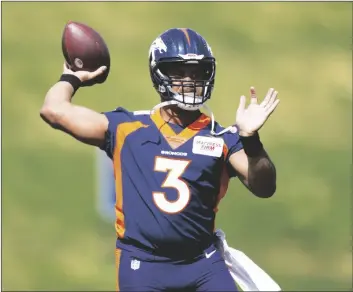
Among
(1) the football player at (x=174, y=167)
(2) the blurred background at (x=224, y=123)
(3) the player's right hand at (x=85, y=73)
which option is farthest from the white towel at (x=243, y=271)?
(2) the blurred background at (x=224, y=123)

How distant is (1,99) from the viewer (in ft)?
31.2

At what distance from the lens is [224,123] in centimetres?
899

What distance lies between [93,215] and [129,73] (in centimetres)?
163

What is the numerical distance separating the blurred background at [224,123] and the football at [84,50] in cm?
360

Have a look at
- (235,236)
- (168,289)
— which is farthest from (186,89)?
(235,236)

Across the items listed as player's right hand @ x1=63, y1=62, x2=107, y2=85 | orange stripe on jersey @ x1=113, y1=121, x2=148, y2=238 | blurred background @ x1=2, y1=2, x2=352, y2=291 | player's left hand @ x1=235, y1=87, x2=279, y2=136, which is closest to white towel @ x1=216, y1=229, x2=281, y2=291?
orange stripe on jersey @ x1=113, y1=121, x2=148, y2=238

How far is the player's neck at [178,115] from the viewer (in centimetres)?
439

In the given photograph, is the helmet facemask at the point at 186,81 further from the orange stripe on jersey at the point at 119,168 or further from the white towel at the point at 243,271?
the white towel at the point at 243,271

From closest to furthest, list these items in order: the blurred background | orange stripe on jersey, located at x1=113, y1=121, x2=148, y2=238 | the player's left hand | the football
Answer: the player's left hand < orange stripe on jersey, located at x1=113, y1=121, x2=148, y2=238 < the football < the blurred background

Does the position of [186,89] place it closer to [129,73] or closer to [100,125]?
[100,125]

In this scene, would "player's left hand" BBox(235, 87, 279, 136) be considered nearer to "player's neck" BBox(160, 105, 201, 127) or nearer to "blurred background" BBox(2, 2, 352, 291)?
"player's neck" BBox(160, 105, 201, 127)

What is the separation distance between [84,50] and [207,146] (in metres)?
0.79

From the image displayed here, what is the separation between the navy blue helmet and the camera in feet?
14.2

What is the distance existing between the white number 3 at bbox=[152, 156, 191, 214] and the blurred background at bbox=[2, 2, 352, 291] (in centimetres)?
379
